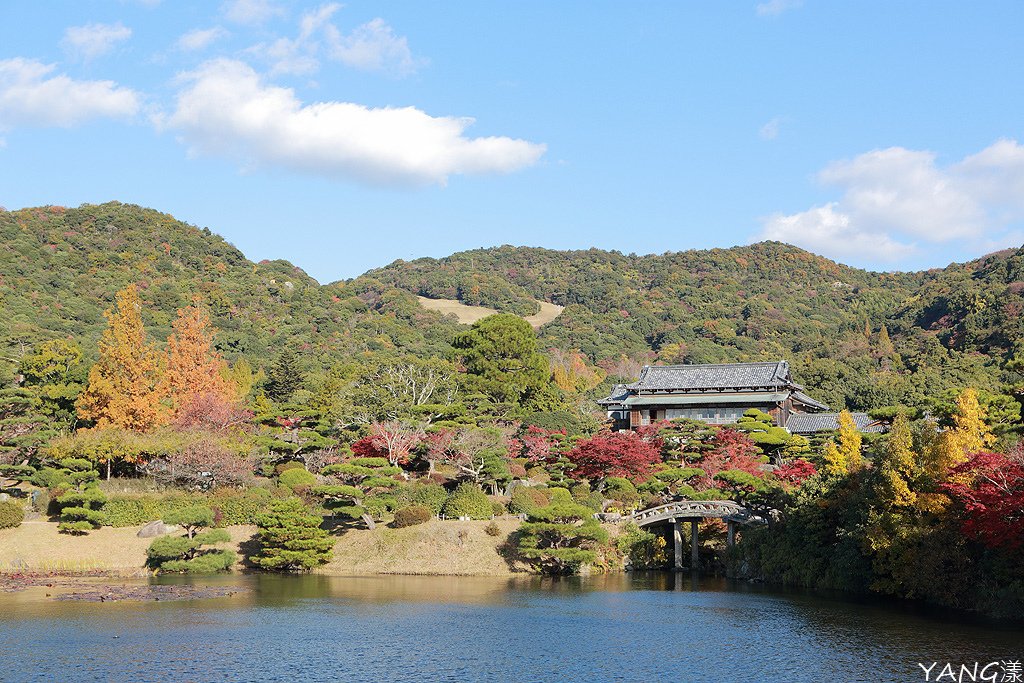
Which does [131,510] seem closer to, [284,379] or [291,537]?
[291,537]

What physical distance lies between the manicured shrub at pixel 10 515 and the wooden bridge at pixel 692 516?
92.7 feet

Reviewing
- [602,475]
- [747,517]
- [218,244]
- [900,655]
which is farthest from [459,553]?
[218,244]

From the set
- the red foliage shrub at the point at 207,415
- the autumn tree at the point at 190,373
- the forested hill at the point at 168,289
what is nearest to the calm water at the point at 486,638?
the red foliage shrub at the point at 207,415

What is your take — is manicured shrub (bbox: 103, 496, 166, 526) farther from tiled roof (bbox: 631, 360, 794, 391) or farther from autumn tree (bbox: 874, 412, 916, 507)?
autumn tree (bbox: 874, 412, 916, 507)

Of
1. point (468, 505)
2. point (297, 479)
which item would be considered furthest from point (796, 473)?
point (297, 479)

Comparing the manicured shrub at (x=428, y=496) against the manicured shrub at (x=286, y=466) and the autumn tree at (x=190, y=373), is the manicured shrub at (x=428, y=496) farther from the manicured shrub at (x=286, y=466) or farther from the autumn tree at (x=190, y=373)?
the autumn tree at (x=190, y=373)

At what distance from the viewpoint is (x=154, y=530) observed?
44094mm

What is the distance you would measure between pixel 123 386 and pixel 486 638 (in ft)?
108

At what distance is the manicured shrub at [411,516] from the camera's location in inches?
1763

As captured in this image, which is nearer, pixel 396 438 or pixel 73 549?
pixel 73 549

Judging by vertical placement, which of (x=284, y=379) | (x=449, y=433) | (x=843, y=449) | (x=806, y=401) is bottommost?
(x=843, y=449)

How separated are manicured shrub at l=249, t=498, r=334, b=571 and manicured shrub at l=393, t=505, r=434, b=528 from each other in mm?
3813

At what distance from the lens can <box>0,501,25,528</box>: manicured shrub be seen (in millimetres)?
43500

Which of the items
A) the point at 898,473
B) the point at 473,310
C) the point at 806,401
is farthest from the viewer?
the point at 473,310
